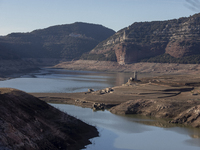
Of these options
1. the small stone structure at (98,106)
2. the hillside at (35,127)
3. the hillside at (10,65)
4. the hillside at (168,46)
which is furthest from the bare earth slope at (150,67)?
the hillside at (35,127)

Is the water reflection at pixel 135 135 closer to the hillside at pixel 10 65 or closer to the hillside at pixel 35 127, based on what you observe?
the hillside at pixel 35 127

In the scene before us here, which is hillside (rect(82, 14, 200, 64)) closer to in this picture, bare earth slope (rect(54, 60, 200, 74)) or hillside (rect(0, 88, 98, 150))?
bare earth slope (rect(54, 60, 200, 74))

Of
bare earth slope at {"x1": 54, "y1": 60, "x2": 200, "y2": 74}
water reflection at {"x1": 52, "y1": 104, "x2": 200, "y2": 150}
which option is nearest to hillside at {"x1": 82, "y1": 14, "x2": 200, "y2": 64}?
bare earth slope at {"x1": 54, "y1": 60, "x2": 200, "y2": 74}

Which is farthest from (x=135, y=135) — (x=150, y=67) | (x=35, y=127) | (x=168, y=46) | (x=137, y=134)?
(x=168, y=46)

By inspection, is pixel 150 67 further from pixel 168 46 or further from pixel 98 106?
pixel 98 106

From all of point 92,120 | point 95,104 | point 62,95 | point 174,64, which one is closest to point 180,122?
point 92,120

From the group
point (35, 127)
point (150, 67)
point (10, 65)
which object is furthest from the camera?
point (150, 67)

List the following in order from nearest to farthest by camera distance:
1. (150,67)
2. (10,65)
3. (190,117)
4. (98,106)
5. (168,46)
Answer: (190,117) → (98,106) → (10,65) → (150,67) → (168,46)

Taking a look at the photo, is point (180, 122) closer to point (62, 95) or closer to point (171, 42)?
point (62, 95)
